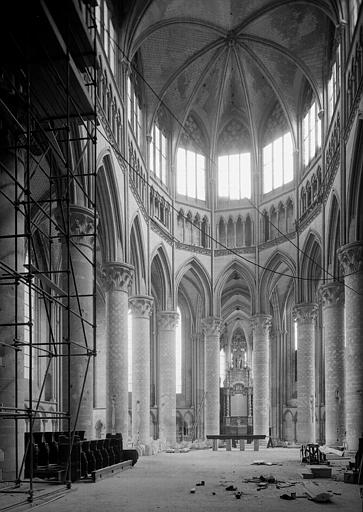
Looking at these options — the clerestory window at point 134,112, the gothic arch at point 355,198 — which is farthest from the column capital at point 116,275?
the gothic arch at point 355,198

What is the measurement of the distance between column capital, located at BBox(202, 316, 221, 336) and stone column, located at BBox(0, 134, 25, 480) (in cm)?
2486

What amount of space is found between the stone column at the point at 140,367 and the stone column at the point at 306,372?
893 centimetres

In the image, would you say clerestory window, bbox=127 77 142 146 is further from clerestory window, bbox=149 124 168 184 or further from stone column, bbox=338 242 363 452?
stone column, bbox=338 242 363 452

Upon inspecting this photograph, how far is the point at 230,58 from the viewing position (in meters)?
37.8

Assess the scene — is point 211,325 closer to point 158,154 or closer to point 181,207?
point 181,207

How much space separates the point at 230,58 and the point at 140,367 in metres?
18.4

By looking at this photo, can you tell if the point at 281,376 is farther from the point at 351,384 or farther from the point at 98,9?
the point at 98,9

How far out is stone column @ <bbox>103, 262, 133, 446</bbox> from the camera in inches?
1069

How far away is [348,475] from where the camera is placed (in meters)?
16.6

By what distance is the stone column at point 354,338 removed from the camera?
80.0 feet

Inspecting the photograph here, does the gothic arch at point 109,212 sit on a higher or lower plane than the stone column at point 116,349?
higher

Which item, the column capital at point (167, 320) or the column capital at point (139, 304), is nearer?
the column capital at point (139, 304)

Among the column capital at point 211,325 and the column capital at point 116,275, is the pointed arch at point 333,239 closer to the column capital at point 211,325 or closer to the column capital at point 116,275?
the column capital at point 116,275

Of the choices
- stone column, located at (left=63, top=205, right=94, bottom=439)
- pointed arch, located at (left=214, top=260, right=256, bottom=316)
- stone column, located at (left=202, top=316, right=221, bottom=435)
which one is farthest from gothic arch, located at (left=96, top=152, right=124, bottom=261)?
stone column, located at (left=202, top=316, right=221, bottom=435)
